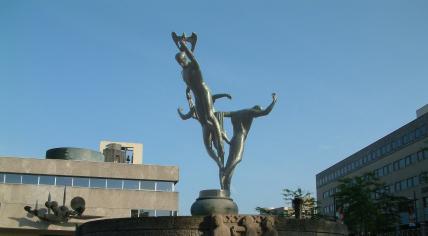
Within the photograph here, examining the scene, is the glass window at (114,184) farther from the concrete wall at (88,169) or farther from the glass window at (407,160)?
the glass window at (407,160)

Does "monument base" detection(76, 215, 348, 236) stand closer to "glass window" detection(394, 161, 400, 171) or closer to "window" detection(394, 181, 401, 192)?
"window" detection(394, 181, 401, 192)

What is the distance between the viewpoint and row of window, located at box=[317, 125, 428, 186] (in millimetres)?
70812

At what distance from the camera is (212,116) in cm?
2423

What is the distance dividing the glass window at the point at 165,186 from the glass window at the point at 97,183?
4251 millimetres

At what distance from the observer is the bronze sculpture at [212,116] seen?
23.6 m

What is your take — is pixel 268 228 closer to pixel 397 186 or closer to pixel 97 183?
pixel 97 183

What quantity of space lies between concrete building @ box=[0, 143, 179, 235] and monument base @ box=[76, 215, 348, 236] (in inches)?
1021

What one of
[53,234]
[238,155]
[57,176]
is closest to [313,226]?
[238,155]

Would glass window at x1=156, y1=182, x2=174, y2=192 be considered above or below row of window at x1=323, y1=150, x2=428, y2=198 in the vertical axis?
below

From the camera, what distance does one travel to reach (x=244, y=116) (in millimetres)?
24656

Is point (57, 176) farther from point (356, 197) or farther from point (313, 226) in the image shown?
point (313, 226)

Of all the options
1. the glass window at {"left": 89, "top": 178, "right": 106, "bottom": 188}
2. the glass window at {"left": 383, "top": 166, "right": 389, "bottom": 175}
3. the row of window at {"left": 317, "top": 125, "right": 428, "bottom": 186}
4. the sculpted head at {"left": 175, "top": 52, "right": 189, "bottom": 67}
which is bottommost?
the glass window at {"left": 89, "top": 178, "right": 106, "bottom": 188}

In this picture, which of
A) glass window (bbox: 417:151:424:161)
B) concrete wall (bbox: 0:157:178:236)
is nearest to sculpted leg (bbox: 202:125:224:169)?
concrete wall (bbox: 0:157:178:236)

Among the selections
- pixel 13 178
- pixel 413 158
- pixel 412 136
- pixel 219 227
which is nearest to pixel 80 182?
pixel 13 178
